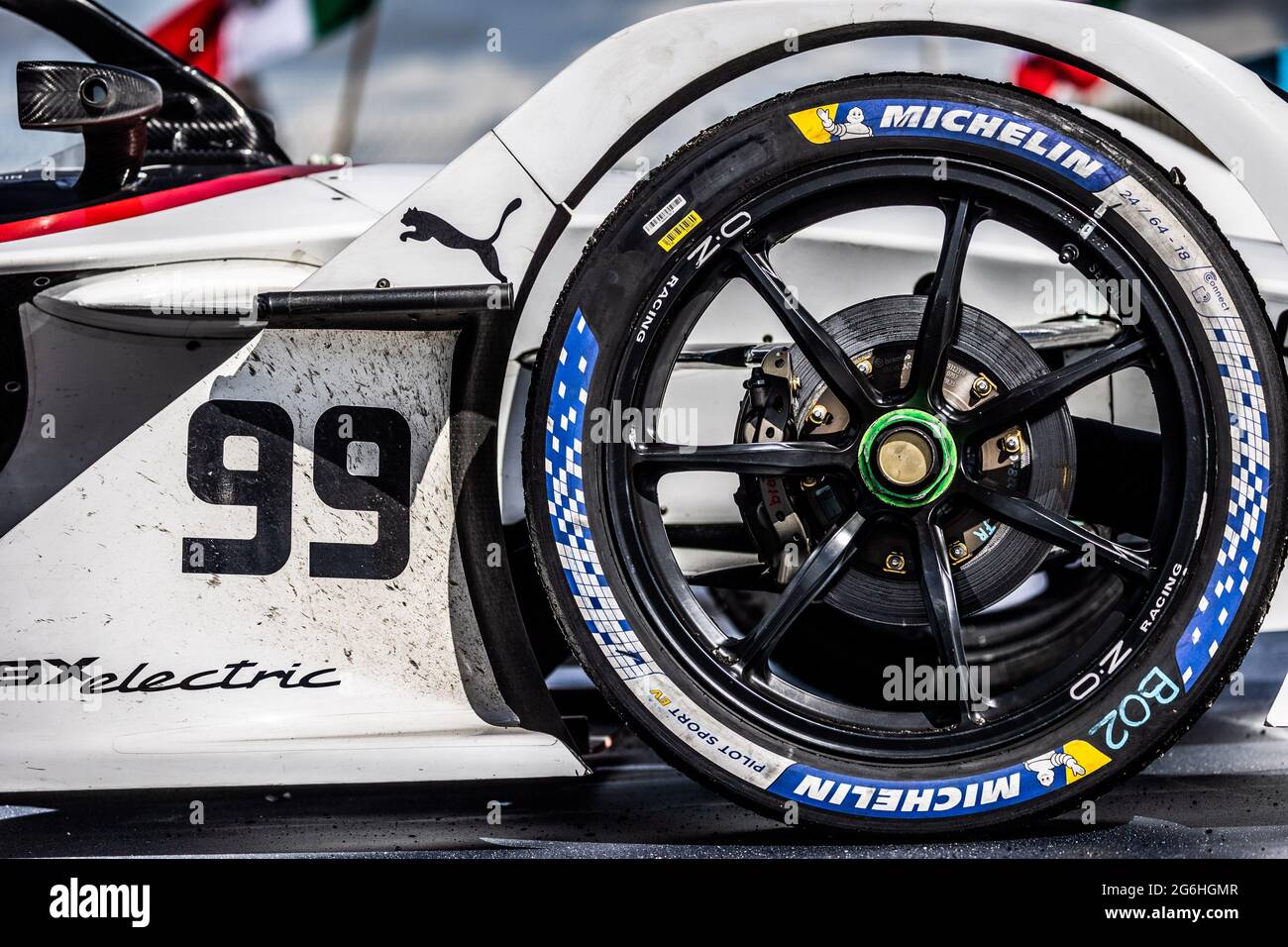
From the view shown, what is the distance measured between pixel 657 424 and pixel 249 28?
993 centimetres

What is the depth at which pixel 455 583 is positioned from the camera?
1.65 meters

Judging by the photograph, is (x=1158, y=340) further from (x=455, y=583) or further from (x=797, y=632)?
(x=797, y=632)

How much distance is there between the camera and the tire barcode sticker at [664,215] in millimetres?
1446

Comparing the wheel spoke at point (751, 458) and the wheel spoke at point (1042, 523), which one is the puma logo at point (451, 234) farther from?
the wheel spoke at point (1042, 523)

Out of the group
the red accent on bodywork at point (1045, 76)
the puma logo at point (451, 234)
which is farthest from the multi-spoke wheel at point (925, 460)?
the red accent on bodywork at point (1045, 76)

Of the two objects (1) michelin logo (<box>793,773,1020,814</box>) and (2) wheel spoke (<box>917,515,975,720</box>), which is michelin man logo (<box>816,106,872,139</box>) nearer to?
(2) wheel spoke (<box>917,515,975,720</box>)

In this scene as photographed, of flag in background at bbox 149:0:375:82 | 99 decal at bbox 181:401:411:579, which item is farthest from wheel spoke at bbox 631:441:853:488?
flag in background at bbox 149:0:375:82

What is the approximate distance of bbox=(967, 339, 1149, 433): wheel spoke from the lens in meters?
1.44

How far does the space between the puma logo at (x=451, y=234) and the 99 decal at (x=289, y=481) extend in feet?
0.90

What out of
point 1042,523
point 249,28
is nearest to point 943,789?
point 1042,523

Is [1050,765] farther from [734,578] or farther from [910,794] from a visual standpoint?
[734,578]
